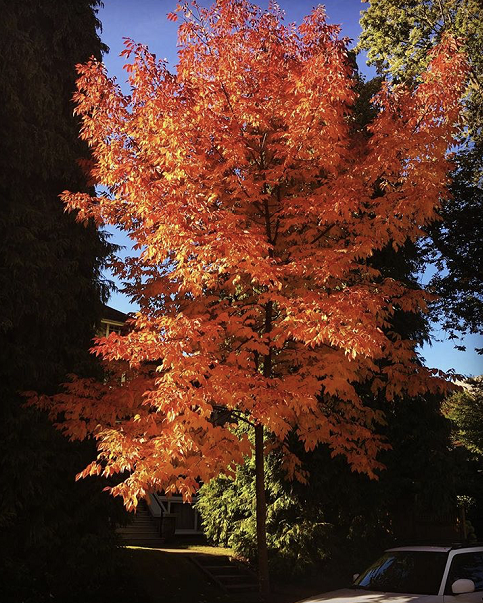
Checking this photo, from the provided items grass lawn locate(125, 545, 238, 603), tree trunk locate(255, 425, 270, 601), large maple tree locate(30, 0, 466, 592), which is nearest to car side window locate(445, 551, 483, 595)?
large maple tree locate(30, 0, 466, 592)

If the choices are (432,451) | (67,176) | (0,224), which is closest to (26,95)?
(67,176)

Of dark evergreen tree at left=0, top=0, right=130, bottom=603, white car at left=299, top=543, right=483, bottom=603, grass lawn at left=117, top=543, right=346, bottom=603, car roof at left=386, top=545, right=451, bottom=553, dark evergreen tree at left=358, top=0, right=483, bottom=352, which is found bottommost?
grass lawn at left=117, top=543, right=346, bottom=603

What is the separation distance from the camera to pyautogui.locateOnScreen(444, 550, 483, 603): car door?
6.30 meters

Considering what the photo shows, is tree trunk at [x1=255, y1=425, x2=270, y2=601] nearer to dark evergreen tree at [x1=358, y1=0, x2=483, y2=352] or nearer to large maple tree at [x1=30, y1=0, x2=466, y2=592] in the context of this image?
large maple tree at [x1=30, y1=0, x2=466, y2=592]

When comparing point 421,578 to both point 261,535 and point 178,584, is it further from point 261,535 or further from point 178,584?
point 178,584

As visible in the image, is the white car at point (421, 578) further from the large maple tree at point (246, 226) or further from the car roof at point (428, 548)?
the large maple tree at point (246, 226)

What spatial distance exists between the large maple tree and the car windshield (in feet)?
6.66

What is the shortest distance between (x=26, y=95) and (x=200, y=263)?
7.12 metres

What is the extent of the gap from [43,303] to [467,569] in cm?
875

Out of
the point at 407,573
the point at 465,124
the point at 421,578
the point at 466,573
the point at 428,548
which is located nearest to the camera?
the point at 466,573

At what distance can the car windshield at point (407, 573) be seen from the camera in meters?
6.73

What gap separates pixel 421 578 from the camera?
688 cm

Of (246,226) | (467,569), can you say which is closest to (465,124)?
(246,226)

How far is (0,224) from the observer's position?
37.4ft
